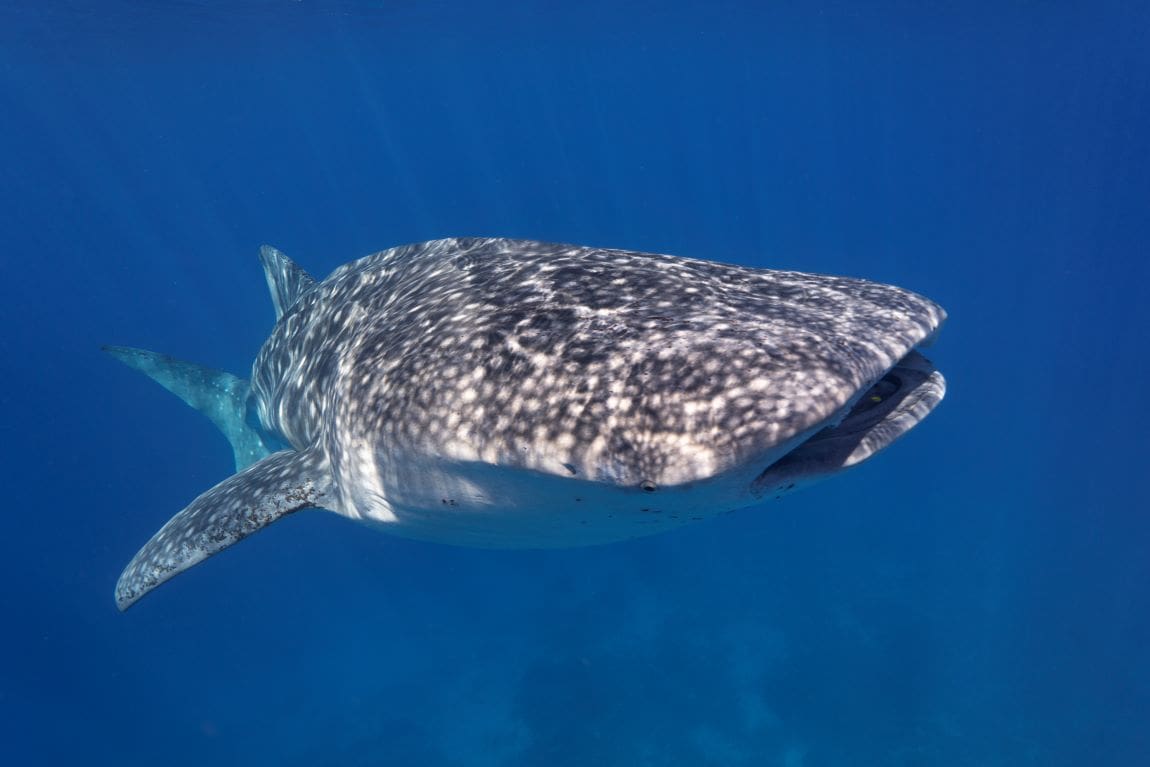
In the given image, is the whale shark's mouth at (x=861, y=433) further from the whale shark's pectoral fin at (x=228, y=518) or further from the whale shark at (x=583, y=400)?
the whale shark's pectoral fin at (x=228, y=518)

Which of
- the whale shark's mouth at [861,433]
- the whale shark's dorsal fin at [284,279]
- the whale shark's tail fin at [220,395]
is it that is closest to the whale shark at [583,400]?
the whale shark's mouth at [861,433]

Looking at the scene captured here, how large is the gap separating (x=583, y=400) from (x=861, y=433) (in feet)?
4.05

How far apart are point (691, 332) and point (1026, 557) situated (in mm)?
21536

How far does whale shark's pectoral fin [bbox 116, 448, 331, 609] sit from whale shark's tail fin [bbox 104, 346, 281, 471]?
12.5 feet

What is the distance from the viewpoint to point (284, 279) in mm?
8602

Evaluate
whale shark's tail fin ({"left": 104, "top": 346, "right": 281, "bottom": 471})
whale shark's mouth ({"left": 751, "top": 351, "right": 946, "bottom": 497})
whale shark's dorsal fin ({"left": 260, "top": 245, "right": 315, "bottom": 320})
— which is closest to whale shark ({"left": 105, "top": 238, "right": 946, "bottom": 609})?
whale shark's mouth ({"left": 751, "top": 351, "right": 946, "bottom": 497})

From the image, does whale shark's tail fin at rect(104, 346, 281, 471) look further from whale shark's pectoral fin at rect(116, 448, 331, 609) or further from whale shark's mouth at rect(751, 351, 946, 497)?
whale shark's mouth at rect(751, 351, 946, 497)

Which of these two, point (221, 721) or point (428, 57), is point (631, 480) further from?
point (428, 57)

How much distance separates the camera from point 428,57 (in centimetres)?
4838

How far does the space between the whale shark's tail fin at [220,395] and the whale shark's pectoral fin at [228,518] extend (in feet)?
12.5

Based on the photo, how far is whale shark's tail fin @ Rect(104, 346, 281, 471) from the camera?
927cm

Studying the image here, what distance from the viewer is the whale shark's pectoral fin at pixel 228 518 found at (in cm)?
493

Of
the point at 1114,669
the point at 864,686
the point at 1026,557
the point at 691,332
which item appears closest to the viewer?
the point at 691,332

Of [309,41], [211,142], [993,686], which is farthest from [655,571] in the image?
[211,142]
